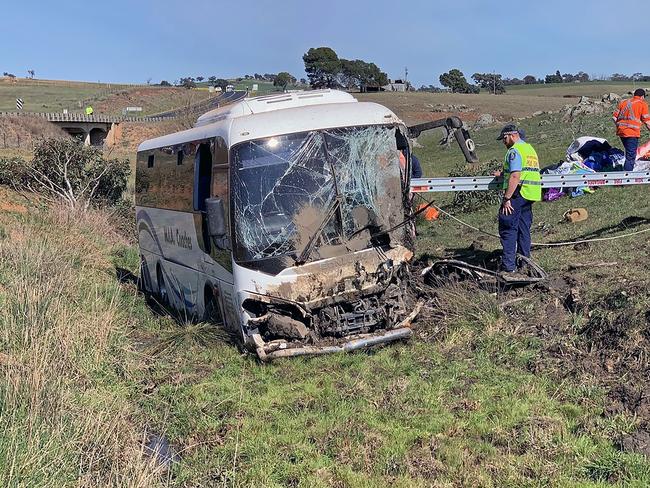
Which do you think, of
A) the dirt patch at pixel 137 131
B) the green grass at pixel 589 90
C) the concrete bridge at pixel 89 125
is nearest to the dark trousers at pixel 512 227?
the dirt patch at pixel 137 131

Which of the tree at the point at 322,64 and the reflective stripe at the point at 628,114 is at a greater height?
the tree at the point at 322,64

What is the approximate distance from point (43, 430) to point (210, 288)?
393 cm

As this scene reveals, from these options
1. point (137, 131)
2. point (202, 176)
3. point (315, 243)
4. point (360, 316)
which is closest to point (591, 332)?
point (360, 316)

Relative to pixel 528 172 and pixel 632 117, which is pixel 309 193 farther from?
pixel 632 117

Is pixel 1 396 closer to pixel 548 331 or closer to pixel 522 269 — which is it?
pixel 548 331

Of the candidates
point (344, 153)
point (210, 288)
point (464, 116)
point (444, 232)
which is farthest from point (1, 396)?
point (464, 116)

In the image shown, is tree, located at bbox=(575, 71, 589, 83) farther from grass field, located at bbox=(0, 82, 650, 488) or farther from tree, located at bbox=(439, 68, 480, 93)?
grass field, located at bbox=(0, 82, 650, 488)

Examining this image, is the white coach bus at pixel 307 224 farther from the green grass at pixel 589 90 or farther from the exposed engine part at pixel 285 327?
the green grass at pixel 589 90

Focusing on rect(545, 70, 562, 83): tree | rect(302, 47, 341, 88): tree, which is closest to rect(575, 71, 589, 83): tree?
rect(545, 70, 562, 83): tree

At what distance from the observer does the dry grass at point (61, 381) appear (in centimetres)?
483

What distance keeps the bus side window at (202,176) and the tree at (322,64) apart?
4069 inches

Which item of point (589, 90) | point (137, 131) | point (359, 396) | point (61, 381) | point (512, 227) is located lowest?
point (359, 396)

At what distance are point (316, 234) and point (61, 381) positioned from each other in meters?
3.10

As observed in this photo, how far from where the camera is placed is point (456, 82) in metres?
120
